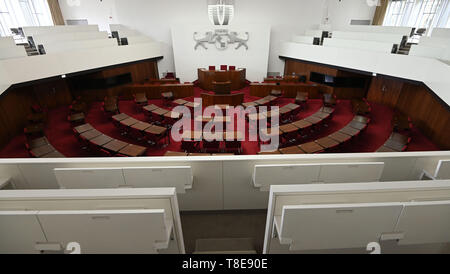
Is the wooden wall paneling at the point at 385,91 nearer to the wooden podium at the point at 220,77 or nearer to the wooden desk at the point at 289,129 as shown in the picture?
the wooden desk at the point at 289,129

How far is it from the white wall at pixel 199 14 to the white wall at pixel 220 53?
0.52 meters

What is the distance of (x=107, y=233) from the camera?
194cm

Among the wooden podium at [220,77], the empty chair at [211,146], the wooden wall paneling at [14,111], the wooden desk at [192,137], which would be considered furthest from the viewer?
the wooden podium at [220,77]

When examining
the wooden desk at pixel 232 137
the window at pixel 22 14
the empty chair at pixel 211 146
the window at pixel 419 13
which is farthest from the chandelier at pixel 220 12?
the window at pixel 419 13

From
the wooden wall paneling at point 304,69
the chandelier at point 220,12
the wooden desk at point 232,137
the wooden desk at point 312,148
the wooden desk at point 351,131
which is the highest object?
the chandelier at point 220,12

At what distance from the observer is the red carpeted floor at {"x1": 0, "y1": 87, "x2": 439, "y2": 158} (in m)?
6.57

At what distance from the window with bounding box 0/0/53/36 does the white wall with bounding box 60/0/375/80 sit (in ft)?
3.57

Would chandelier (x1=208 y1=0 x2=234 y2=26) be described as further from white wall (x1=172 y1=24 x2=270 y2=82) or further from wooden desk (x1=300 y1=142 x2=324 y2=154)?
white wall (x1=172 y1=24 x2=270 y2=82)

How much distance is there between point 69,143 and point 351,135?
8.57 meters

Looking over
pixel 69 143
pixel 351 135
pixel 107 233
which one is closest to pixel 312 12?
pixel 351 135

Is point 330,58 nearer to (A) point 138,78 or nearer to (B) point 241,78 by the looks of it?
(B) point 241,78

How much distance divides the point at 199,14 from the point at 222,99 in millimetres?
7114

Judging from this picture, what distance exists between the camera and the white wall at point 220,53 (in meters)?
12.8
